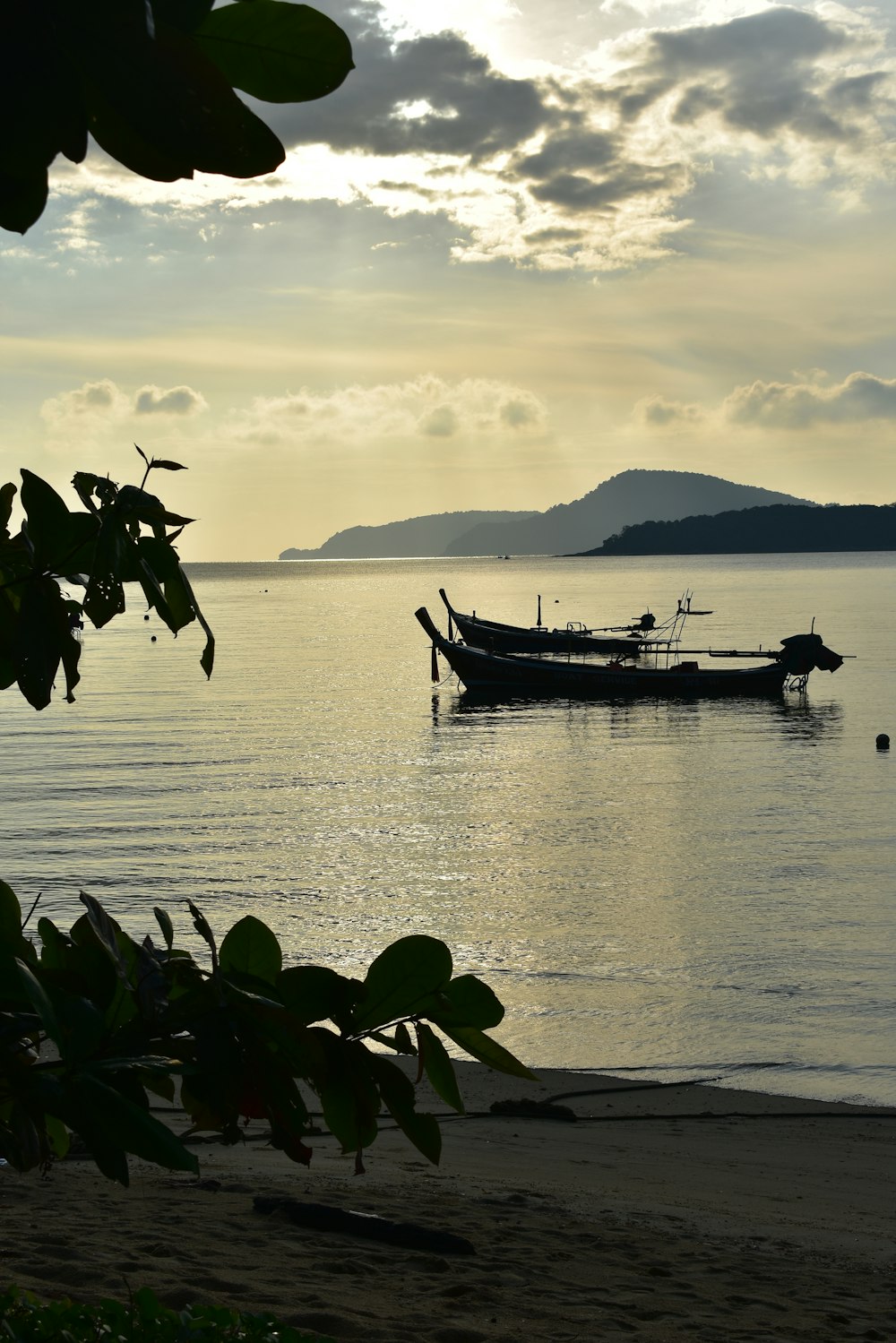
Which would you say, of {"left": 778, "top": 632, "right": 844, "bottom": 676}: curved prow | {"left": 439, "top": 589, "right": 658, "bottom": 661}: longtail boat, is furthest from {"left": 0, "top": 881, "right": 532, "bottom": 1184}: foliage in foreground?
{"left": 439, "top": 589, "right": 658, "bottom": 661}: longtail boat

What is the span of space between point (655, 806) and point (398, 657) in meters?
45.1

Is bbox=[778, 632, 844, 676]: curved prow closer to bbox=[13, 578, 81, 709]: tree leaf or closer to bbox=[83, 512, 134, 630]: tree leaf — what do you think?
bbox=[83, 512, 134, 630]: tree leaf

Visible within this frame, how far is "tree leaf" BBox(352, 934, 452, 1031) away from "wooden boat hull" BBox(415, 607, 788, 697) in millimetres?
45316

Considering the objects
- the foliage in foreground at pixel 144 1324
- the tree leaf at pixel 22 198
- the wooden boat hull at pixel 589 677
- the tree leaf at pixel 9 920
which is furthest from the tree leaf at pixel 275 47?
the wooden boat hull at pixel 589 677

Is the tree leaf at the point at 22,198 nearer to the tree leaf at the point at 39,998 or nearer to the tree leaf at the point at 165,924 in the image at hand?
the tree leaf at the point at 39,998

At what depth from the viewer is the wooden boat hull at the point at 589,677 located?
47375 millimetres

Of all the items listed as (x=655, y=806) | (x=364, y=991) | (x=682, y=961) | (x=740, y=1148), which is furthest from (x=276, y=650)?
(x=364, y=991)

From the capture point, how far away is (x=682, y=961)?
16344 millimetres

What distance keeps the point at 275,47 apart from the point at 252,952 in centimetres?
100

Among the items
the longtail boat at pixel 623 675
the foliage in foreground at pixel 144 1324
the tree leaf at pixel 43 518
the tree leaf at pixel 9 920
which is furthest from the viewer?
the longtail boat at pixel 623 675

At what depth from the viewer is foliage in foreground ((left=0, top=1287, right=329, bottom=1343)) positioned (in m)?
3.29

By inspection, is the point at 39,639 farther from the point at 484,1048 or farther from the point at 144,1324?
the point at 144,1324

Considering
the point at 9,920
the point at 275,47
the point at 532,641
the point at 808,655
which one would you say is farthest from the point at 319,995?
the point at 532,641

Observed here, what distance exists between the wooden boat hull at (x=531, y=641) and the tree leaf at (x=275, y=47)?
5602 centimetres
